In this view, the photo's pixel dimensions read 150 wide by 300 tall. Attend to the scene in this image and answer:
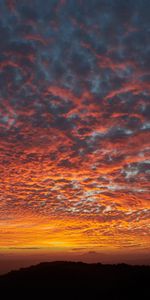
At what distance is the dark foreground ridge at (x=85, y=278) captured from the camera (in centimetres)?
3597

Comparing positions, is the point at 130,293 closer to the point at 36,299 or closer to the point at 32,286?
the point at 36,299

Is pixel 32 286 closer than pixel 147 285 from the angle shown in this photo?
No

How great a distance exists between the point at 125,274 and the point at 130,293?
8.16 meters

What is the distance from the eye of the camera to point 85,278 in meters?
42.1

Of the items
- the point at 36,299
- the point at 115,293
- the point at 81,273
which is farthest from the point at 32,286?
Result: the point at 115,293

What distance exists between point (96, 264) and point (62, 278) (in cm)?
842

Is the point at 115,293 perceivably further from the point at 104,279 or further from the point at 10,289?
the point at 10,289

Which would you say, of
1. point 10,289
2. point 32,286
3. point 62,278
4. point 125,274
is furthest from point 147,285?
point 10,289

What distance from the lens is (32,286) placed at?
133ft

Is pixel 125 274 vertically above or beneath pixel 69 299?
above

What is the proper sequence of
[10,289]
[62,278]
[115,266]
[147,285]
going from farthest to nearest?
[115,266]
[62,278]
[10,289]
[147,285]

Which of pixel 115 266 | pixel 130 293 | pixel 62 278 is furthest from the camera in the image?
pixel 115 266

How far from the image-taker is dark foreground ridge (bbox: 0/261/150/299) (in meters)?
36.0

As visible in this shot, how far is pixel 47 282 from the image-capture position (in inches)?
1639
